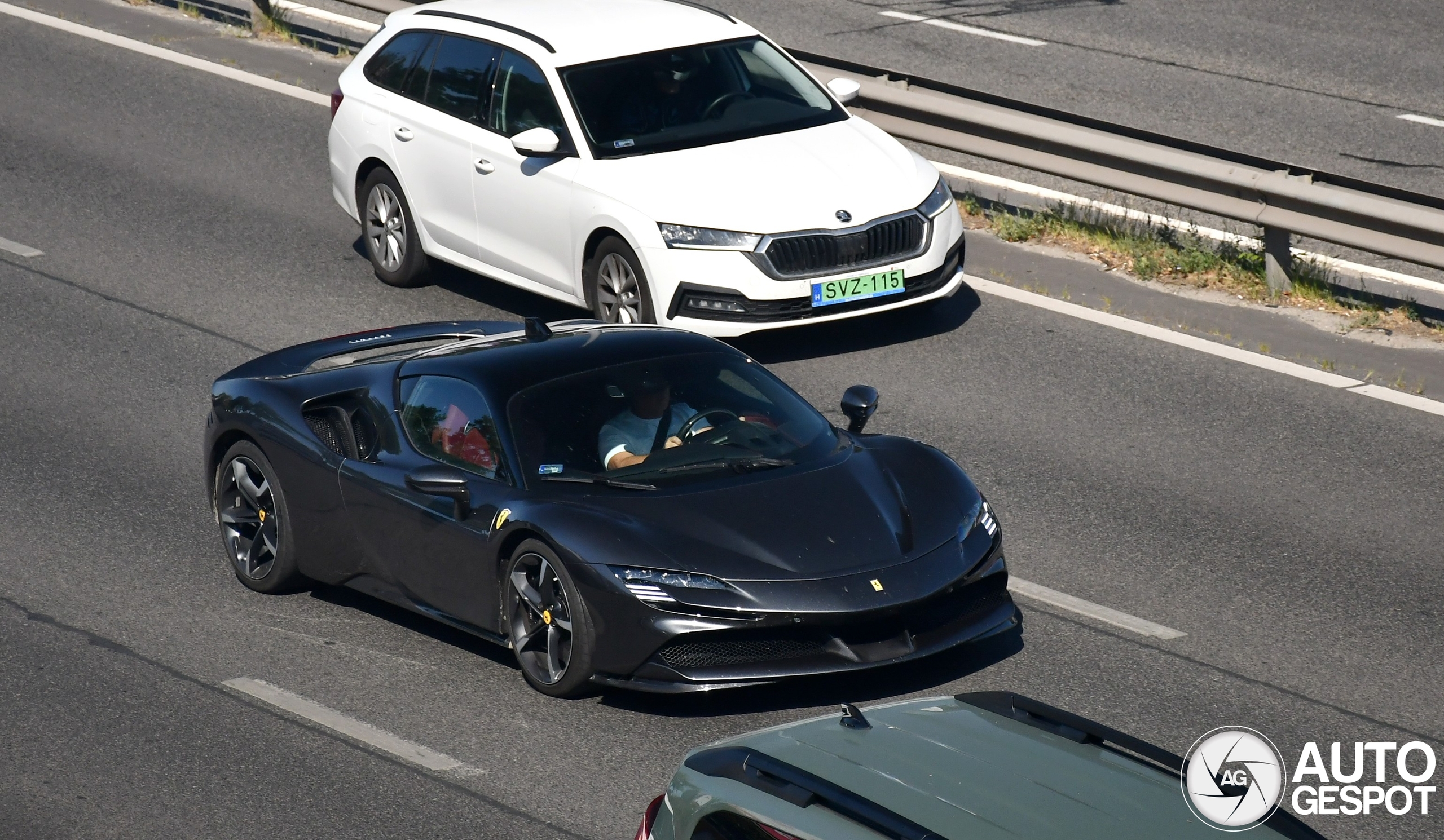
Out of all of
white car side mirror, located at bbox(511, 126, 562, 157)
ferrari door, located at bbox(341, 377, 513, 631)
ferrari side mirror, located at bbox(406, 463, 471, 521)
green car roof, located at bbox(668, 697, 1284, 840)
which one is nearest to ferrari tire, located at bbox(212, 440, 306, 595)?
ferrari door, located at bbox(341, 377, 513, 631)

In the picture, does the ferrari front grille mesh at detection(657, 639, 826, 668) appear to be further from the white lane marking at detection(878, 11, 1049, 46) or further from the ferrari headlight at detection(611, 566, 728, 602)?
the white lane marking at detection(878, 11, 1049, 46)

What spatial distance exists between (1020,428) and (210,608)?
14.4 ft

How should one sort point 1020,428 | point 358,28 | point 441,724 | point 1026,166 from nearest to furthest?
point 441,724 → point 1020,428 → point 1026,166 → point 358,28

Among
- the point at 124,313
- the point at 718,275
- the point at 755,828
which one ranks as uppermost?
the point at 755,828

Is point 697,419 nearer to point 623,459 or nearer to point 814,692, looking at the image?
point 623,459

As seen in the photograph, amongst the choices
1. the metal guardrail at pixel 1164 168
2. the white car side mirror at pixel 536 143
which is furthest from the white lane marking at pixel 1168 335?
the white car side mirror at pixel 536 143

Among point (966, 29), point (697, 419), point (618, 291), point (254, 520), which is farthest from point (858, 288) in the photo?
point (966, 29)

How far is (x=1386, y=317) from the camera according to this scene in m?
11.7

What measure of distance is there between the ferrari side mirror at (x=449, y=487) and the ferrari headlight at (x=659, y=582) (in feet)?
3.03

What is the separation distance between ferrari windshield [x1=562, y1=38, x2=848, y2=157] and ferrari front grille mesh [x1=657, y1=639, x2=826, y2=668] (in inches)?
207

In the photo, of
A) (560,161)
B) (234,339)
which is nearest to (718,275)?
(560,161)

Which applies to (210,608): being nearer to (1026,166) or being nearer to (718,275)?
(718,275)

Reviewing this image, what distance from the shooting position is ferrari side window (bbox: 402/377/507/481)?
7605 mm

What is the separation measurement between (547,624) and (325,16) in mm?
13659
